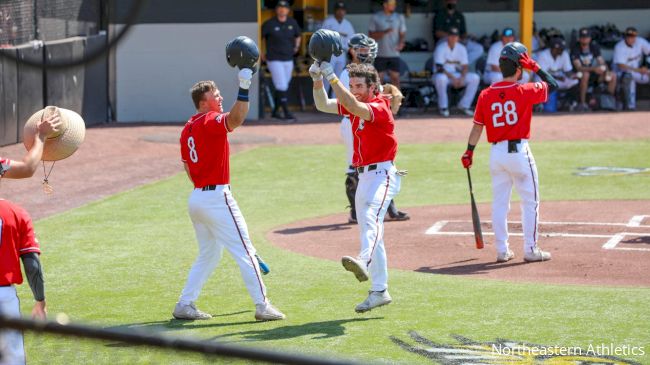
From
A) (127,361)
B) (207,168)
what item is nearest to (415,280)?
(207,168)

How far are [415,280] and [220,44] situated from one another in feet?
41.8

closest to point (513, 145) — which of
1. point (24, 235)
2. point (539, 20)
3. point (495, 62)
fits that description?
point (24, 235)

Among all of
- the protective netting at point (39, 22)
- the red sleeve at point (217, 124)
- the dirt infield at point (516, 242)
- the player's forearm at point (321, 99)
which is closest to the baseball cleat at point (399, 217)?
the dirt infield at point (516, 242)

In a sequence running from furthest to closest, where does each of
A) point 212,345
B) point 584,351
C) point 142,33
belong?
point 142,33 < point 584,351 < point 212,345

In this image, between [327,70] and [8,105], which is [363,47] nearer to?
[327,70]

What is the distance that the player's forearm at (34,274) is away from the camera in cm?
543

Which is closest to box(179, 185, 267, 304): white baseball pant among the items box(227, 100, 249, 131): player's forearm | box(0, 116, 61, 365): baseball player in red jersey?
box(227, 100, 249, 131): player's forearm

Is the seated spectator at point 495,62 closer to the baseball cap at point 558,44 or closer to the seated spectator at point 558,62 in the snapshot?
the seated spectator at point 558,62

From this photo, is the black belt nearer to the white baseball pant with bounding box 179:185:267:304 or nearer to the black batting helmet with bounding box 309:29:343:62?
the black batting helmet with bounding box 309:29:343:62

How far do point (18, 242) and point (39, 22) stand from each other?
11105mm

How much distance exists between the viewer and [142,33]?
2069cm

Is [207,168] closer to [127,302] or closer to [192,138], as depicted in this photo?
[192,138]

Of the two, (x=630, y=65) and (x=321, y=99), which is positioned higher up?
(x=321, y=99)

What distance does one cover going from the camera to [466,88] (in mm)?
21812
